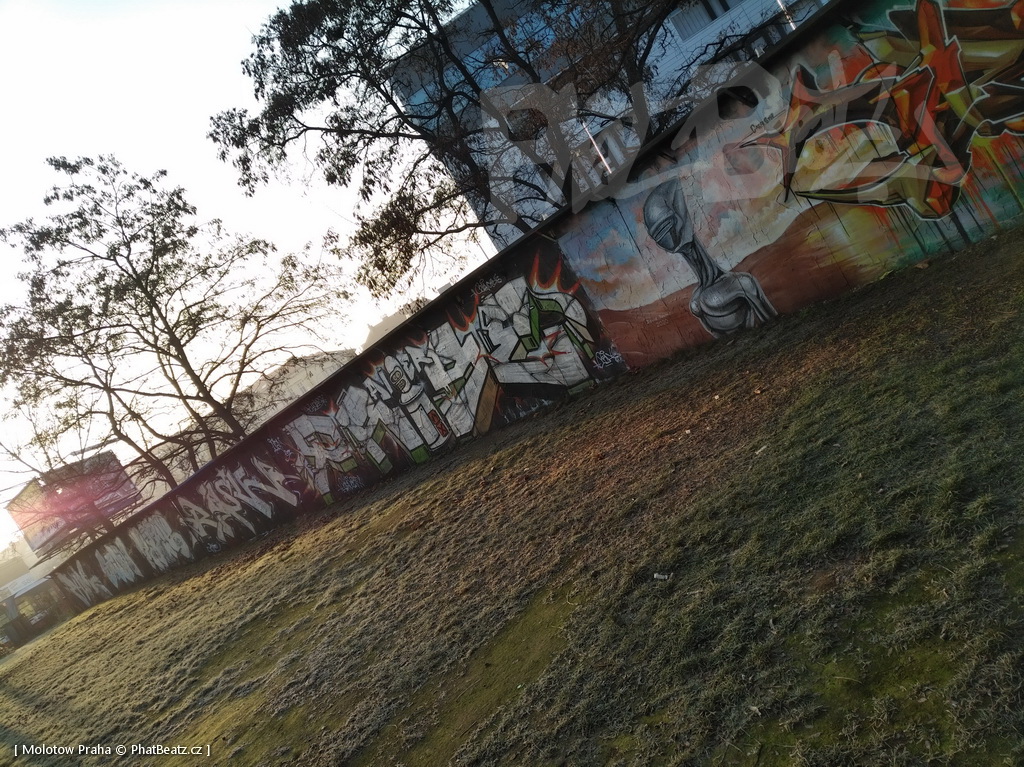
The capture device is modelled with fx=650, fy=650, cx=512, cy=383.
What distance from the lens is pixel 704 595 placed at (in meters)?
3.24

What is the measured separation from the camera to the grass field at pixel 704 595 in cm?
235

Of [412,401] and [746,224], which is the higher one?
[412,401]

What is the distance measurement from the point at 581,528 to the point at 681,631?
6.02ft

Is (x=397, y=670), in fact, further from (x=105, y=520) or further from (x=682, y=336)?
(x=105, y=520)

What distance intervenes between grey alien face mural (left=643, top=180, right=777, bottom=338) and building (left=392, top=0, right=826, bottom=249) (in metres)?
4.24

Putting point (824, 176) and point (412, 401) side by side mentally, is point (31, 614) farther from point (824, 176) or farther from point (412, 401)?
point (824, 176)

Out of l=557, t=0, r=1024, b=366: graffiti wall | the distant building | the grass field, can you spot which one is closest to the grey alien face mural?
l=557, t=0, r=1024, b=366: graffiti wall

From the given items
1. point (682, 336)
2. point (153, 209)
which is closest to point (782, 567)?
point (682, 336)

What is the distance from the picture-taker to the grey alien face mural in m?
7.41

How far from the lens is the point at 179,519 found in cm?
1584

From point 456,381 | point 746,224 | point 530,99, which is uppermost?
point 530,99

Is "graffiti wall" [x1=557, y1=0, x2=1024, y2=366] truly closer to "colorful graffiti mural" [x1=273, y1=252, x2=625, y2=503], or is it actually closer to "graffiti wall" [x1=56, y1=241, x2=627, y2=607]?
"colorful graffiti mural" [x1=273, y1=252, x2=625, y2=503]

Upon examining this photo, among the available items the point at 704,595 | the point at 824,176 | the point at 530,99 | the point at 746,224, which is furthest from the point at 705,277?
the point at 530,99

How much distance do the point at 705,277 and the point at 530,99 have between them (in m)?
7.32
